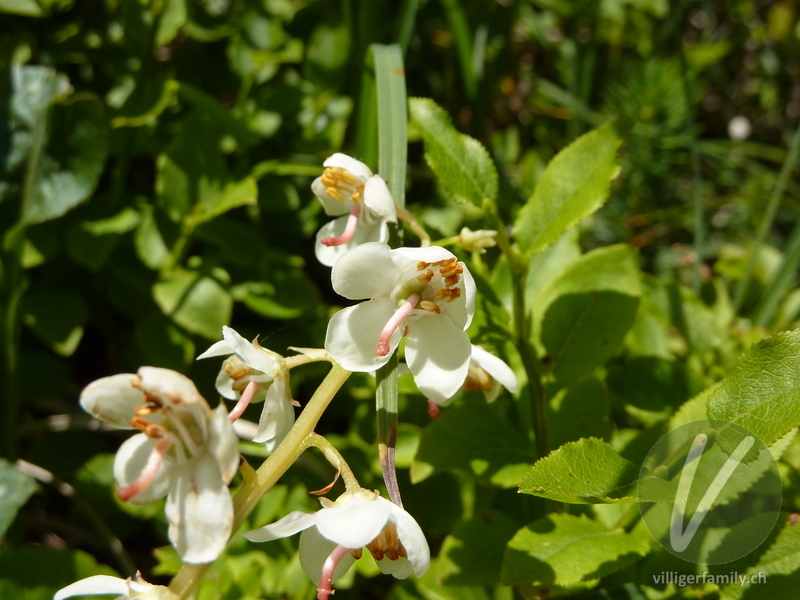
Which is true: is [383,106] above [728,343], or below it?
above

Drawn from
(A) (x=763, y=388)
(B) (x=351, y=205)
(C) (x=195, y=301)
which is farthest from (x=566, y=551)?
(C) (x=195, y=301)

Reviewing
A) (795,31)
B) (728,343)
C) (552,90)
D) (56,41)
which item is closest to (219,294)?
(56,41)

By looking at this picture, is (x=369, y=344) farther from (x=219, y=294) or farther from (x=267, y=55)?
(x=267, y=55)

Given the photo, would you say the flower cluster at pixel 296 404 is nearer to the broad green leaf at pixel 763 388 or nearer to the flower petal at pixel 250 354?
the flower petal at pixel 250 354

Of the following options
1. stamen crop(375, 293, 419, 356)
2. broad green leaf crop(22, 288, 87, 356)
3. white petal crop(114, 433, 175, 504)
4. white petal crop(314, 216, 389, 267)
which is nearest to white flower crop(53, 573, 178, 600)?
white petal crop(114, 433, 175, 504)

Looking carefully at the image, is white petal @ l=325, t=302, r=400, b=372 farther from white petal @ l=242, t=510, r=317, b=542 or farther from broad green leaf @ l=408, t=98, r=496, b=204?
broad green leaf @ l=408, t=98, r=496, b=204
